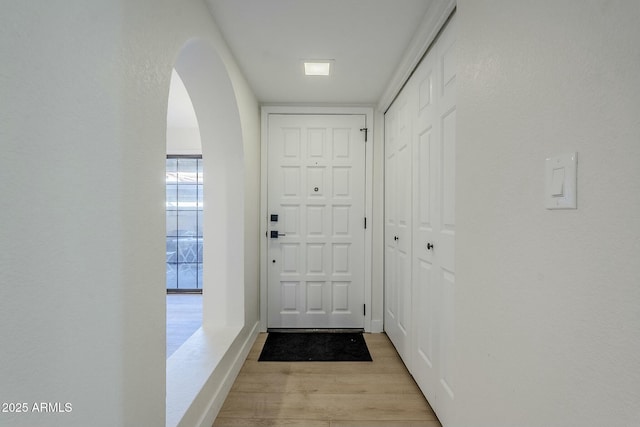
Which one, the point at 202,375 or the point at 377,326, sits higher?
the point at 202,375

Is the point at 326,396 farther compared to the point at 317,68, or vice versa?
the point at 317,68

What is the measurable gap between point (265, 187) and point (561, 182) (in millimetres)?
2509

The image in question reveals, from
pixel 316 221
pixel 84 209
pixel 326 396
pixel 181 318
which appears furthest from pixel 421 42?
pixel 181 318

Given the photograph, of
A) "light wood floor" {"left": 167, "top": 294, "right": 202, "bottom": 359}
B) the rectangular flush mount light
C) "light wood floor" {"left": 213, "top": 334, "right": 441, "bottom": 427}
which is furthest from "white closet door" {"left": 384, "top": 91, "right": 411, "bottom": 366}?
"light wood floor" {"left": 167, "top": 294, "right": 202, "bottom": 359}

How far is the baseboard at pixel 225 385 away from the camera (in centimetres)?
158

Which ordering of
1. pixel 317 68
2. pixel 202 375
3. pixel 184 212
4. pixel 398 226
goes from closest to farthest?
pixel 202 375
pixel 317 68
pixel 398 226
pixel 184 212

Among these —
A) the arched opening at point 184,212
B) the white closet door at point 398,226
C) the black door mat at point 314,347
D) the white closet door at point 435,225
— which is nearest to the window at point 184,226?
the arched opening at point 184,212

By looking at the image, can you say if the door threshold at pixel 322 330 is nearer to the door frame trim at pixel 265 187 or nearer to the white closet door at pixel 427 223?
the door frame trim at pixel 265 187

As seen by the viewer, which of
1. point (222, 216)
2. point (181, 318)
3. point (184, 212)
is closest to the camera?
point (222, 216)

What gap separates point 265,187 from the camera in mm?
2934

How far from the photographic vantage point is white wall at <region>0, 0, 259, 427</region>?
1.88ft

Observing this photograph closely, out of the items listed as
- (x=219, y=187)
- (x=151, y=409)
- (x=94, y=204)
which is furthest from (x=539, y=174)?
(x=219, y=187)

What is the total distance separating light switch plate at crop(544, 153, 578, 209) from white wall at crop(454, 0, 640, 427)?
0.02 metres

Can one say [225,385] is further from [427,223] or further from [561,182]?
[561,182]
